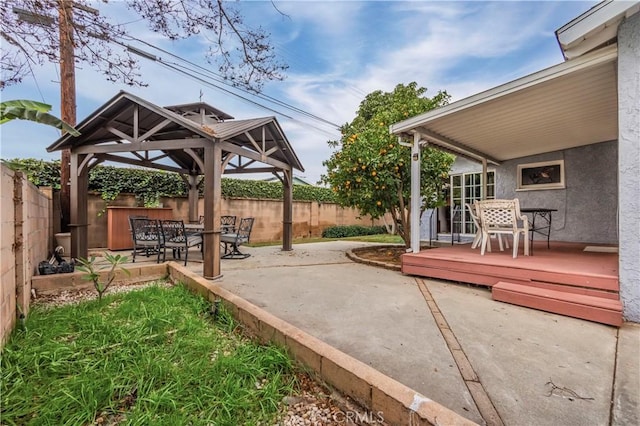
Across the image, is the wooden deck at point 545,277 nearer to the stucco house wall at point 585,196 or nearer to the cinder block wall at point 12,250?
the stucco house wall at point 585,196

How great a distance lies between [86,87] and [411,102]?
25.9 feet

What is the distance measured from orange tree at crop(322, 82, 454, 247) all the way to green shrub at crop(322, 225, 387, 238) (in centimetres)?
628

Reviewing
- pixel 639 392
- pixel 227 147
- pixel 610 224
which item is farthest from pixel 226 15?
pixel 610 224

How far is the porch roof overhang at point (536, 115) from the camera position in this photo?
12.4ft

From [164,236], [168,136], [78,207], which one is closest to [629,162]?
[164,236]

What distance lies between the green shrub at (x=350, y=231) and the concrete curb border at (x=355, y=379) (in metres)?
10.8

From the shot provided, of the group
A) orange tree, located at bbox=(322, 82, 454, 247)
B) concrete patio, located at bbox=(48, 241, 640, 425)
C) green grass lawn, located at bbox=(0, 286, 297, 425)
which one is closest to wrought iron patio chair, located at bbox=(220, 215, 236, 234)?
orange tree, located at bbox=(322, 82, 454, 247)

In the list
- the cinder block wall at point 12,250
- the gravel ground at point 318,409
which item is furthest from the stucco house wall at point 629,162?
the cinder block wall at point 12,250

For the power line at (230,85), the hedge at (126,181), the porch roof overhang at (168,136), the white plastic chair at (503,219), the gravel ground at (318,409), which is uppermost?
the power line at (230,85)

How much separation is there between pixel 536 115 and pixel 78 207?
8.92 meters

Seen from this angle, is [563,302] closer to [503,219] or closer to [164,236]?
[503,219]

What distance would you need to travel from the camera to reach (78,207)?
596 centimetres

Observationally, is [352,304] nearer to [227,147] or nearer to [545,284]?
[545,284]

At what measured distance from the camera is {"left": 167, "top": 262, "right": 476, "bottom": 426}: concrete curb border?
4.82 feet
